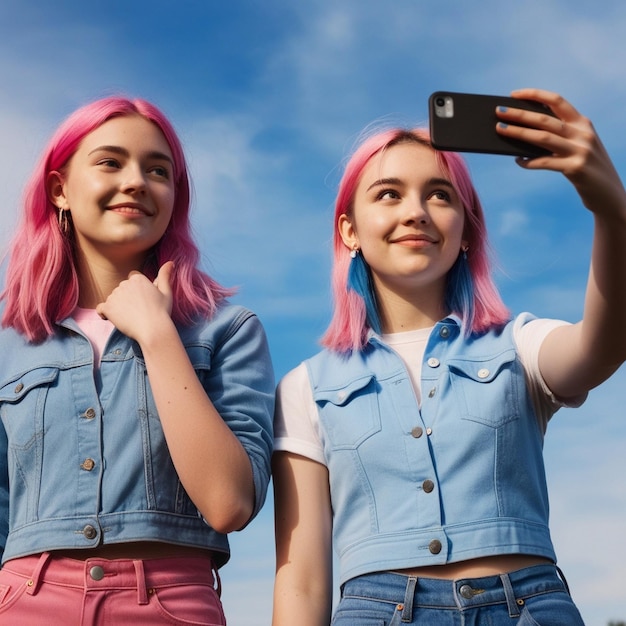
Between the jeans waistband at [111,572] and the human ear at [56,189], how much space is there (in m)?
1.73

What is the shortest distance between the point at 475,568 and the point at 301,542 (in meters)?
0.80

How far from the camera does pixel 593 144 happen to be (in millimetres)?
3748

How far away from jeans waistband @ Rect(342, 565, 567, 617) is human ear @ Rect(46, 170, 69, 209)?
7.73 feet

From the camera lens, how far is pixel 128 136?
493 centimetres

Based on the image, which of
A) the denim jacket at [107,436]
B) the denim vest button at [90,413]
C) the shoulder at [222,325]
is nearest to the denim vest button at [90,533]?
the denim jacket at [107,436]

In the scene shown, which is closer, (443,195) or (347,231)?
(443,195)

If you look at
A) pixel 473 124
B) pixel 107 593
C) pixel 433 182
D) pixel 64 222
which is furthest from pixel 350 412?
pixel 64 222

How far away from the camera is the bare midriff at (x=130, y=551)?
169 inches

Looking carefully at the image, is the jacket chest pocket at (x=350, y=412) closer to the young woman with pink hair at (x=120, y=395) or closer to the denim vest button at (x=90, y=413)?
the young woman with pink hair at (x=120, y=395)

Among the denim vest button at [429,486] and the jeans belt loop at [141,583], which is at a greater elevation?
the denim vest button at [429,486]

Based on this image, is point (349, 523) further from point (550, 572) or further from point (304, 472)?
point (550, 572)

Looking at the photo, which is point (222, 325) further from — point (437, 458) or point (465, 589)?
point (465, 589)

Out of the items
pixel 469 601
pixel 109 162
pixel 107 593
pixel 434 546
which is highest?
pixel 109 162

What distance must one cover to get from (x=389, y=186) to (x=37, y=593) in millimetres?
2416
